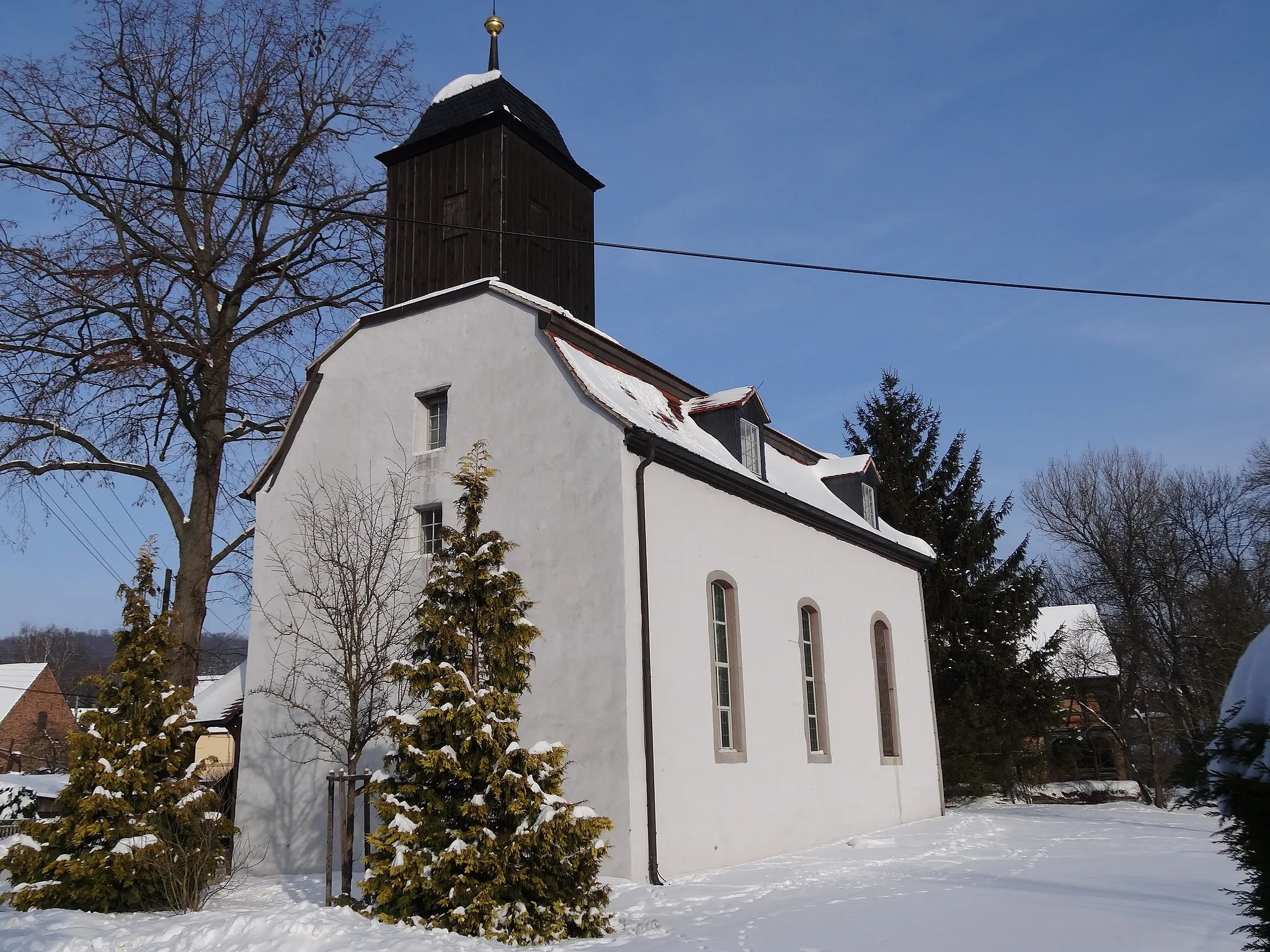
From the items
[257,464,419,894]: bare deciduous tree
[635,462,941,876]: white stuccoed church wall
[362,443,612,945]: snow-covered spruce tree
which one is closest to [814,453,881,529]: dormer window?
[635,462,941,876]: white stuccoed church wall

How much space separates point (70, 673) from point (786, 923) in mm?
69634

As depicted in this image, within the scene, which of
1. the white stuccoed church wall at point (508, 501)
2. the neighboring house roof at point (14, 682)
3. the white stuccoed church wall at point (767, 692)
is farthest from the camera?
the neighboring house roof at point (14, 682)

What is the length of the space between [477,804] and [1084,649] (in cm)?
3156

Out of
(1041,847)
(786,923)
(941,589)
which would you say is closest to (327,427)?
(786,923)

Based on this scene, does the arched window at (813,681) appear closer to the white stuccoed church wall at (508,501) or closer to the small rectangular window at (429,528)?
the white stuccoed church wall at (508,501)

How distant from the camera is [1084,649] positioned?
35.9 meters

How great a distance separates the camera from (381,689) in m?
13.9

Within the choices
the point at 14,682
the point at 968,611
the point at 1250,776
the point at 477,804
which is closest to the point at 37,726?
the point at 14,682

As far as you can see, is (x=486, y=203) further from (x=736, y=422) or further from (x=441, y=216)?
(x=736, y=422)

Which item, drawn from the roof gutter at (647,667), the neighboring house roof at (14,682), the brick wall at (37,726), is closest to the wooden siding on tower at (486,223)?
the roof gutter at (647,667)

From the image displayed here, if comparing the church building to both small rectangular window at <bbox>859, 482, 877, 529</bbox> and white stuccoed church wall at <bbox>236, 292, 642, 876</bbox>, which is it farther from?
small rectangular window at <bbox>859, 482, 877, 529</bbox>

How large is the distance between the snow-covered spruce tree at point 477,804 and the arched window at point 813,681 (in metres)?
7.88

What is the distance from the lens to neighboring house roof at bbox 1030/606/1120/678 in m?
32.6

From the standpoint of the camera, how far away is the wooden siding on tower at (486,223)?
16.4 meters
